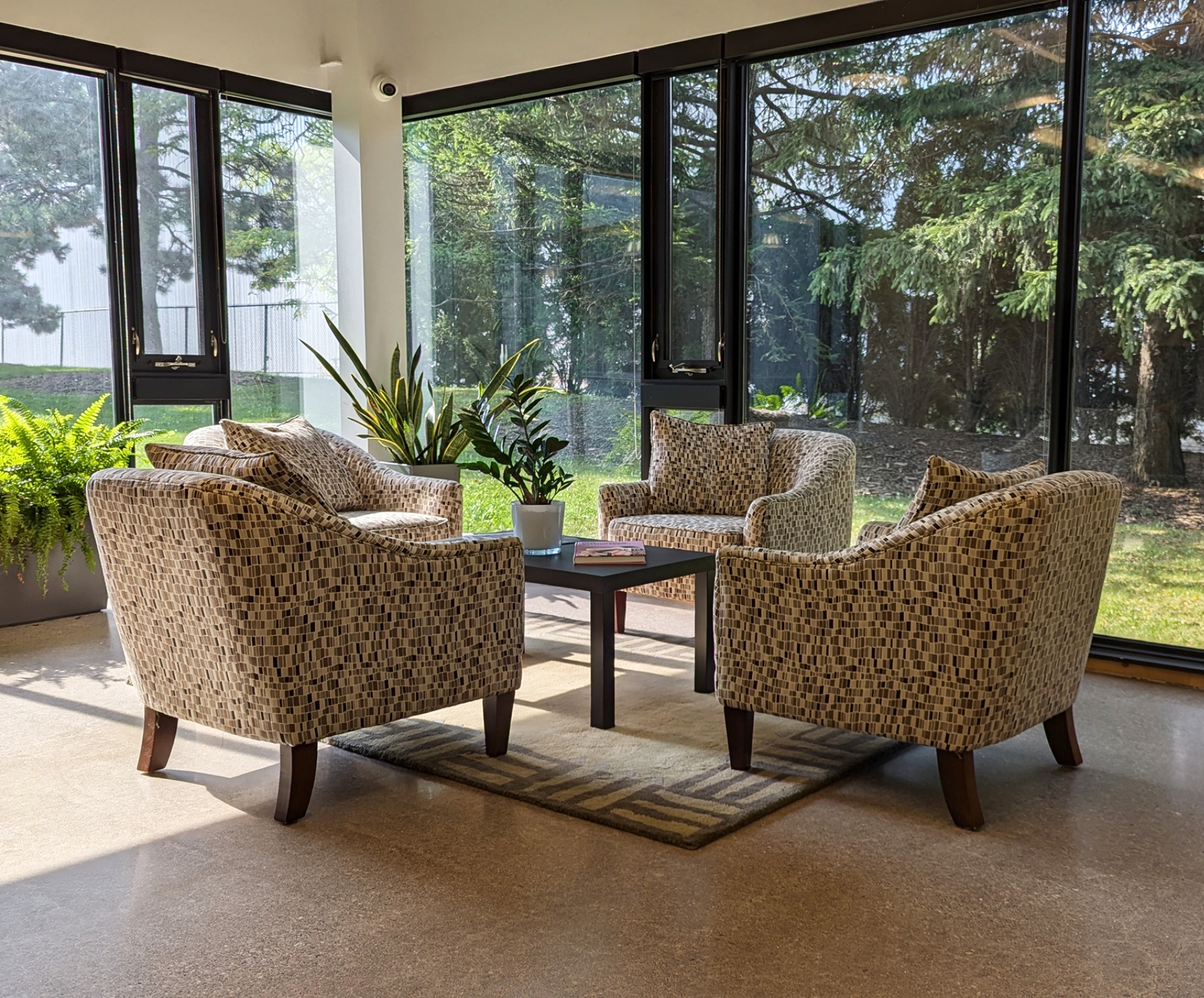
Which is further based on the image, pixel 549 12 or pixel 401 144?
pixel 401 144

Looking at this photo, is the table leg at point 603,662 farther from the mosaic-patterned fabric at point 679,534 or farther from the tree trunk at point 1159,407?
the tree trunk at point 1159,407

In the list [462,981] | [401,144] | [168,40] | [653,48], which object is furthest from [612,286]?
[462,981]

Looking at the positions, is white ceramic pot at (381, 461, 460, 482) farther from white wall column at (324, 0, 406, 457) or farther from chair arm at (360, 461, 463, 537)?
white wall column at (324, 0, 406, 457)

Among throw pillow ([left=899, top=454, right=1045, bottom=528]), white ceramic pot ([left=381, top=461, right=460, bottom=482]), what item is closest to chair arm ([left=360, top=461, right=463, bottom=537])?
white ceramic pot ([left=381, top=461, right=460, bottom=482])

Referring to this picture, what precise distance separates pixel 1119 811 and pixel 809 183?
10.6ft

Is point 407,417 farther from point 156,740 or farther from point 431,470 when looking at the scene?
point 156,740

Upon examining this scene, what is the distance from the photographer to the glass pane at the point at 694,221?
563cm

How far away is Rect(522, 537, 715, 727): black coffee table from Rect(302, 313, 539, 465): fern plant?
6.29 feet

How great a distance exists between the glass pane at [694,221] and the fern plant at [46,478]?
2.63 metres

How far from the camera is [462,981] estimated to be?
2078 mm

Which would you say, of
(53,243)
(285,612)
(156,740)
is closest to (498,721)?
(285,612)

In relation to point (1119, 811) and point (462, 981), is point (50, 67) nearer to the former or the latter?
point (462, 981)

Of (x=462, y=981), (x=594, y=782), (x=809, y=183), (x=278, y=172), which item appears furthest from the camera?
(x=278, y=172)

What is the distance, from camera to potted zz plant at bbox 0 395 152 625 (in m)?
4.89
